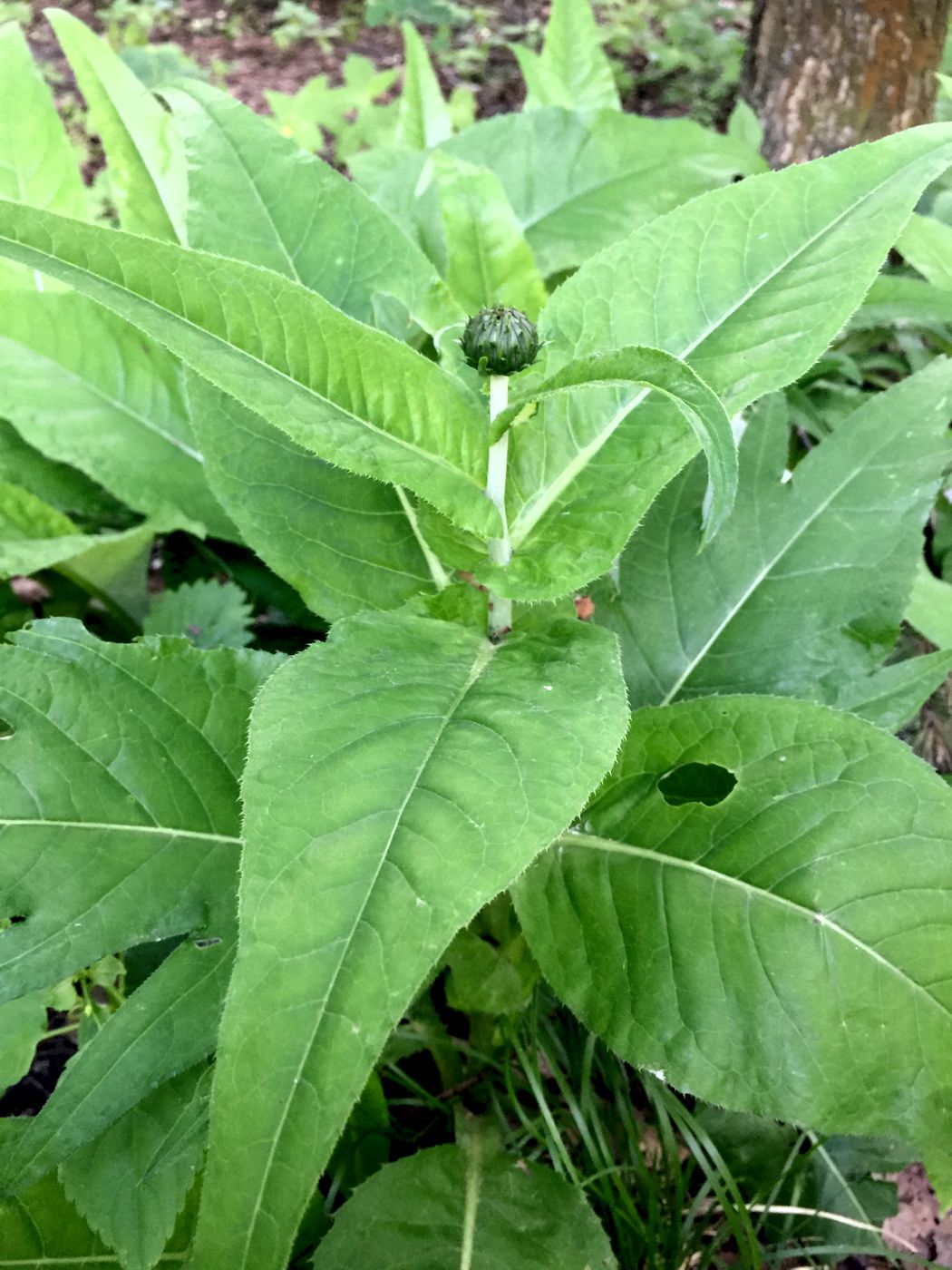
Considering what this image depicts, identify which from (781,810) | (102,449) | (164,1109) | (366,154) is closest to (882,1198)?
(781,810)

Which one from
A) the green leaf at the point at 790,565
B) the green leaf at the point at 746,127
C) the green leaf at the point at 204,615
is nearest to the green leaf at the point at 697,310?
the green leaf at the point at 790,565

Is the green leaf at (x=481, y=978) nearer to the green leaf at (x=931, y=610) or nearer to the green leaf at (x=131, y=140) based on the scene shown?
the green leaf at (x=931, y=610)

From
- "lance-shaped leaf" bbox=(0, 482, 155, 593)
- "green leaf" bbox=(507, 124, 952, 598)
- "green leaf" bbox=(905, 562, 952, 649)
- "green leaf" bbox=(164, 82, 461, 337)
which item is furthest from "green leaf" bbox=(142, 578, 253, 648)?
"green leaf" bbox=(905, 562, 952, 649)

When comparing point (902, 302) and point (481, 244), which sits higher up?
point (481, 244)

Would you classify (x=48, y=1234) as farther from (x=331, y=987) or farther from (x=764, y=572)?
(x=764, y=572)

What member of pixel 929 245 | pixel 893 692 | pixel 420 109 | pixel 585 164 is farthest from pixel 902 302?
pixel 420 109

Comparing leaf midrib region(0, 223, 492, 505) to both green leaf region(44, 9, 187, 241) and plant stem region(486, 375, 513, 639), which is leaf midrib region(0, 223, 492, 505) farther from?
green leaf region(44, 9, 187, 241)
